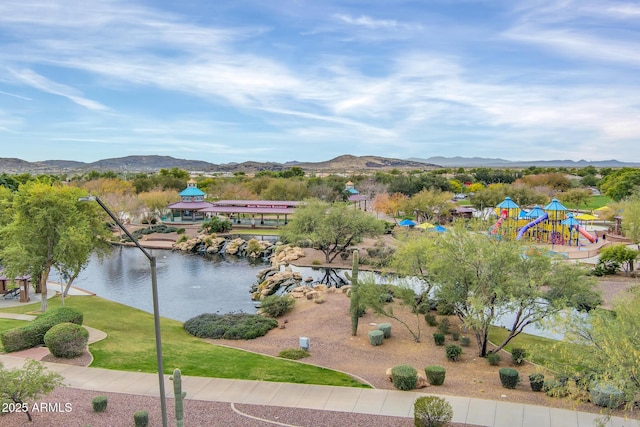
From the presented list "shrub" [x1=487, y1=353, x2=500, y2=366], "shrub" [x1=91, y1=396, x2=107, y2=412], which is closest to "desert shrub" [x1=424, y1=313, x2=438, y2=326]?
"shrub" [x1=487, y1=353, x2=500, y2=366]

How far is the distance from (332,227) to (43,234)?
2478 centimetres

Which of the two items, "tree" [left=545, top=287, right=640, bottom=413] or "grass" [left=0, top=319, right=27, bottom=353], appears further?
"grass" [left=0, top=319, right=27, bottom=353]

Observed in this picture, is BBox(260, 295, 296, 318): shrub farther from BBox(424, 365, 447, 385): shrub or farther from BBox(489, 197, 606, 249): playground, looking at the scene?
BBox(489, 197, 606, 249): playground

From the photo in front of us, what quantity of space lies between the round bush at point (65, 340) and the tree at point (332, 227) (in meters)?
27.3

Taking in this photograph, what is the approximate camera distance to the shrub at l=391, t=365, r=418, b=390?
61.0 ft

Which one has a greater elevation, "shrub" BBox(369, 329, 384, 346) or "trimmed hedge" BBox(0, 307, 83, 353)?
"trimmed hedge" BBox(0, 307, 83, 353)

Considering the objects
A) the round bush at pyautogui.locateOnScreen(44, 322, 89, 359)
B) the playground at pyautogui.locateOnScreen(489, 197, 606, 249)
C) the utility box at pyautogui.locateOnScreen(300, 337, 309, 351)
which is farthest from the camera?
the playground at pyautogui.locateOnScreen(489, 197, 606, 249)

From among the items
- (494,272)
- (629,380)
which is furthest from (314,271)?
(629,380)

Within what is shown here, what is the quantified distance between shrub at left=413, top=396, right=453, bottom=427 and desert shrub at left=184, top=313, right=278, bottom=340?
1372 cm

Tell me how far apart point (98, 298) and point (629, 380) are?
33.2 m

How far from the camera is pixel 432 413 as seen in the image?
15.0m

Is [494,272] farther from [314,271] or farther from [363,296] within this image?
[314,271]

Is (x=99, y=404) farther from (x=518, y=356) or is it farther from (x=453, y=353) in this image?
(x=518, y=356)

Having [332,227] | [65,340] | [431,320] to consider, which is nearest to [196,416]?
[65,340]
